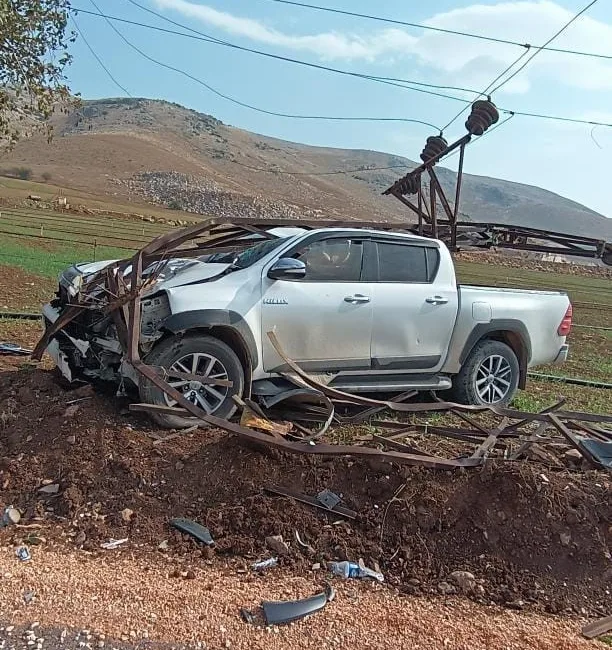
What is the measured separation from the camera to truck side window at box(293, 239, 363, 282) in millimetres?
6730

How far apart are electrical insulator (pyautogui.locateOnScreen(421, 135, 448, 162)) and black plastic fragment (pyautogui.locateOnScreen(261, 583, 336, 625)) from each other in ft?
21.2

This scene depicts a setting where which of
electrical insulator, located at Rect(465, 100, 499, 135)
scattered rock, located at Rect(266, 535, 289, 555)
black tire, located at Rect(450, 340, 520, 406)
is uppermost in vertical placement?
electrical insulator, located at Rect(465, 100, 499, 135)

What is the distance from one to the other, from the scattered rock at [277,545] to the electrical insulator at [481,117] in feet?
19.1

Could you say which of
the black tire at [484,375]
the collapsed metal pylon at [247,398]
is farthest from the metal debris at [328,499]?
the black tire at [484,375]

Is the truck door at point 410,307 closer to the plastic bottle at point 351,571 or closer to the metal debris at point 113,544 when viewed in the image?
the plastic bottle at point 351,571

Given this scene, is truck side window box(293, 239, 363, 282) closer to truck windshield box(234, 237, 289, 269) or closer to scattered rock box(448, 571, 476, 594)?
truck windshield box(234, 237, 289, 269)

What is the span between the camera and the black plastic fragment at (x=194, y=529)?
458cm

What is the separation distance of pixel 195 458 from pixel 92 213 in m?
45.8

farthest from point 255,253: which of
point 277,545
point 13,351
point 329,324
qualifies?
point 13,351

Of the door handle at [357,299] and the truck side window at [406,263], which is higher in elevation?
the truck side window at [406,263]

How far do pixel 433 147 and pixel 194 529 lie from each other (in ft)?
20.9

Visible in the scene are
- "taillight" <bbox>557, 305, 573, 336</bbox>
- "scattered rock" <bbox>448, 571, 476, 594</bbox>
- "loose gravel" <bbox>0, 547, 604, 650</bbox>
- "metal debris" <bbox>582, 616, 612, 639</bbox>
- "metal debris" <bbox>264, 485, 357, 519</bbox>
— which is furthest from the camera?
"taillight" <bbox>557, 305, 573, 336</bbox>

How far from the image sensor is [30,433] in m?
5.73

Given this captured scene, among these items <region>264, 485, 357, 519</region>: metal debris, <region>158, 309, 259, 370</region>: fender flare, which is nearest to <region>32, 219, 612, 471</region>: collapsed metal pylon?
<region>158, 309, 259, 370</region>: fender flare
